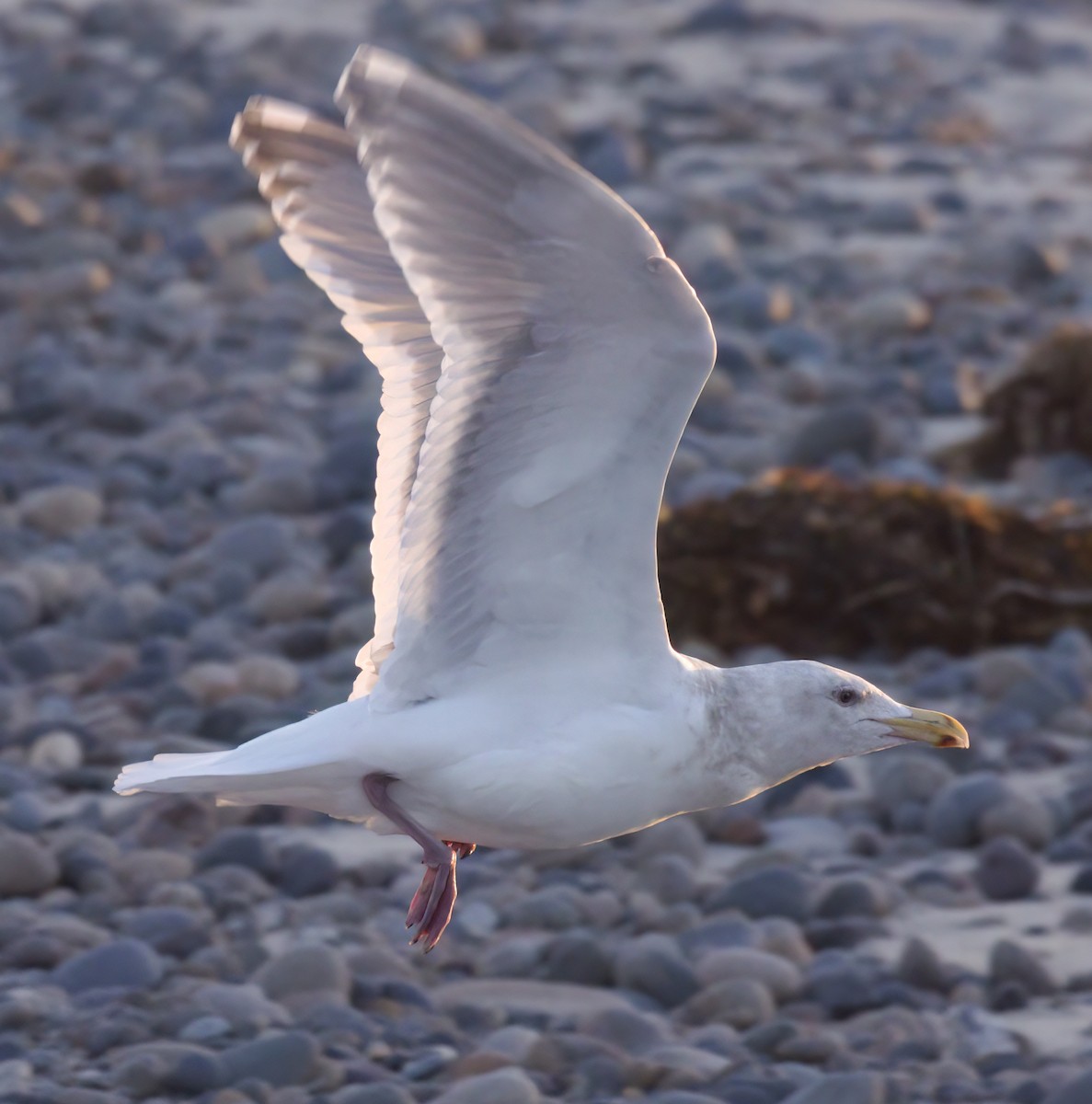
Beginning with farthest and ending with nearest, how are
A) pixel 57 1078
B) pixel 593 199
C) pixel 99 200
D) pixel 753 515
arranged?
pixel 99 200, pixel 753 515, pixel 57 1078, pixel 593 199

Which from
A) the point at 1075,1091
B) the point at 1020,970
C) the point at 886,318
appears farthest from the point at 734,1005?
the point at 886,318

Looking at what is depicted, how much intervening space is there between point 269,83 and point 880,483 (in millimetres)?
6779

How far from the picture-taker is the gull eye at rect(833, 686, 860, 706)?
4867 mm

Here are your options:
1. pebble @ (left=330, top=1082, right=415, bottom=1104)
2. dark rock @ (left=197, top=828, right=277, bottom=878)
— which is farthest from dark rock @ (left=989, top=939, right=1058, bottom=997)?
dark rock @ (left=197, top=828, right=277, bottom=878)

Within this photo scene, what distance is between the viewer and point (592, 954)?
18.8 ft

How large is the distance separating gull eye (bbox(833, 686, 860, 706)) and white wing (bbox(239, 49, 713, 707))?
514mm

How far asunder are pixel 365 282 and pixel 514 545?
3.17ft

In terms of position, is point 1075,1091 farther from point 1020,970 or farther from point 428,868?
point 428,868

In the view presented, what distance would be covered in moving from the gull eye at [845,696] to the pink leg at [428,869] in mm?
927

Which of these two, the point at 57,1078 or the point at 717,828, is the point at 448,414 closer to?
the point at 57,1078

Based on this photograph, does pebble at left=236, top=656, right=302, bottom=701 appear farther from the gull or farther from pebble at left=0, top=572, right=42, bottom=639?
the gull

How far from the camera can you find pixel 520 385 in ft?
14.2

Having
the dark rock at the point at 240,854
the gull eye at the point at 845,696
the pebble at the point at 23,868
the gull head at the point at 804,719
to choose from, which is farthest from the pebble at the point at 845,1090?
the pebble at the point at 23,868

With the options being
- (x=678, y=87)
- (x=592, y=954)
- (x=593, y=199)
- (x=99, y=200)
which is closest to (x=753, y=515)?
(x=592, y=954)
